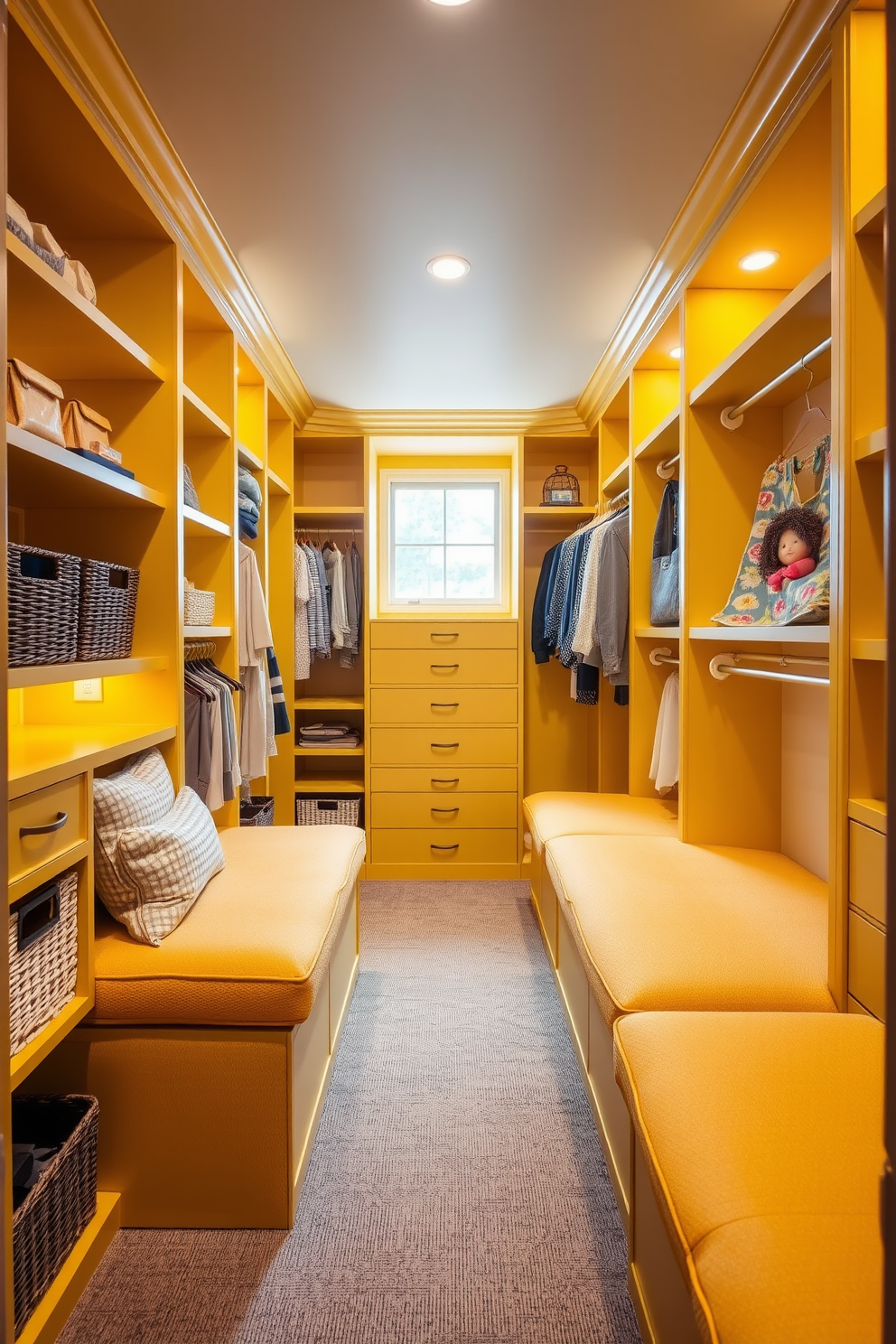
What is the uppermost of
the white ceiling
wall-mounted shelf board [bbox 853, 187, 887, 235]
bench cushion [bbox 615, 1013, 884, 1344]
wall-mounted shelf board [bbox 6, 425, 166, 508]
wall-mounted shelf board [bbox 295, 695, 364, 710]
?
the white ceiling

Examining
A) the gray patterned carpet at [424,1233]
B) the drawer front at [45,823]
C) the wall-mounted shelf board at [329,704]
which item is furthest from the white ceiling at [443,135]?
the gray patterned carpet at [424,1233]

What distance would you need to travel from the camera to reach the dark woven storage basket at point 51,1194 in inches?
47.8

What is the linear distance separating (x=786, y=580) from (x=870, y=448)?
0.65m

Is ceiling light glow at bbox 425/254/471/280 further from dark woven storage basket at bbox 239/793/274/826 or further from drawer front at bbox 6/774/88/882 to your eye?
dark woven storage basket at bbox 239/793/274/826

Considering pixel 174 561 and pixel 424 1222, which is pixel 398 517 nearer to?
pixel 174 561

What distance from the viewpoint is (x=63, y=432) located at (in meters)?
1.71

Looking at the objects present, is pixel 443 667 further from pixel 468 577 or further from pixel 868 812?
pixel 868 812

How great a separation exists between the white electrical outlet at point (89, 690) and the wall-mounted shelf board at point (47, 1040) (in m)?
0.85

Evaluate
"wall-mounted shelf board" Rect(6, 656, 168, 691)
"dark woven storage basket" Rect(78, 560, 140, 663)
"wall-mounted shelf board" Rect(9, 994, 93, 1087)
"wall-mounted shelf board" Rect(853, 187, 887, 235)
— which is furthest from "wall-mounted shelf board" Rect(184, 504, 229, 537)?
"wall-mounted shelf board" Rect(853, 187, 887, 235)

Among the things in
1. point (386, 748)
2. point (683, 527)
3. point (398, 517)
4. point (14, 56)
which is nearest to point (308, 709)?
point (386, 748)

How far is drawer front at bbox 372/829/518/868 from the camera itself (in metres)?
3.94

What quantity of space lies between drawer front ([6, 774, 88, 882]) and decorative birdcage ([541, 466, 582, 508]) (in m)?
3.04

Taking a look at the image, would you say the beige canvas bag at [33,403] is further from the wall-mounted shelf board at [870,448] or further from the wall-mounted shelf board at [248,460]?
the wall-mounted shelf board at [870,448]

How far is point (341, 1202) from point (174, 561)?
1575 mm
